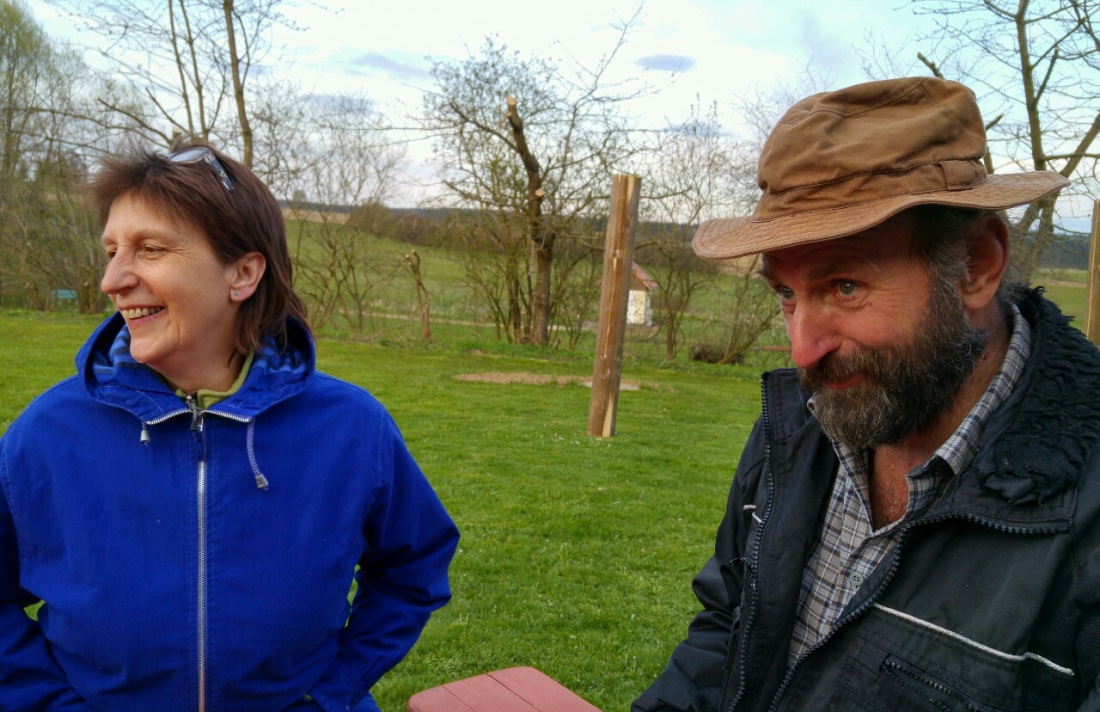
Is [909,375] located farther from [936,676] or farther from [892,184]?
[936,676]

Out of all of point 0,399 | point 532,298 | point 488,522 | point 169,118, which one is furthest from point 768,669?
point 169,118

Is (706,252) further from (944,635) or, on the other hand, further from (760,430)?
(944,635)

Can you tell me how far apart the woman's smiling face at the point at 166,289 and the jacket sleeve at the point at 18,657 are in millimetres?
370

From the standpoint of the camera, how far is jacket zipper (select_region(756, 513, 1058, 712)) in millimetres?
1299

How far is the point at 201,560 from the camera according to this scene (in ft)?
5.77

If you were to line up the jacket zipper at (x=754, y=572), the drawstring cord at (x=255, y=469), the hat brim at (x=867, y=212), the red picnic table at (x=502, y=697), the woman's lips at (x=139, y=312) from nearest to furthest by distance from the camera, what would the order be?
the hat brim at (x=867, y=212) < the jacket zipper at (x=754, y=572) < the drawstring cord at (x=255, y=469) < the woman's lips at (x=139, y=312) < the red picnic table at (x=502, y=697)

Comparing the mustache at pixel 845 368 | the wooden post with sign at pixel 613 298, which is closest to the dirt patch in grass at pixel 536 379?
the wooden post with sign at pixel 613 298

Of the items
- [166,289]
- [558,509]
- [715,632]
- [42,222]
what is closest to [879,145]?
[715,632]

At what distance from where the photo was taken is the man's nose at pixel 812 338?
162 cm

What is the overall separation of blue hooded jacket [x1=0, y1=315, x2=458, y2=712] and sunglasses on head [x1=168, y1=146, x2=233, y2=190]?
43 centimetres

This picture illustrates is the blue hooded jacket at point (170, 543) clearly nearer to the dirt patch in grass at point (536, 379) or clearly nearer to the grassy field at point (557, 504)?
the grassy field at point (557, 504)

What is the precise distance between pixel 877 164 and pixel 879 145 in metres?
0.04

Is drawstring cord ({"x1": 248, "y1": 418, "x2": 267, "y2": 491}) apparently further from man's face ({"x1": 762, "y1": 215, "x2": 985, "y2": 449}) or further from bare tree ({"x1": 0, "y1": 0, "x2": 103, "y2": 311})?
bare tree ({"x1": 0, "y1": 0, "x2": 103, "y2": 311})

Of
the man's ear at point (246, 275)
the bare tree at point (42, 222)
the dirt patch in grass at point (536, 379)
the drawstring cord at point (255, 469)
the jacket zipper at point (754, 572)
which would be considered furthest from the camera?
the bare tree at point (42, 222)
